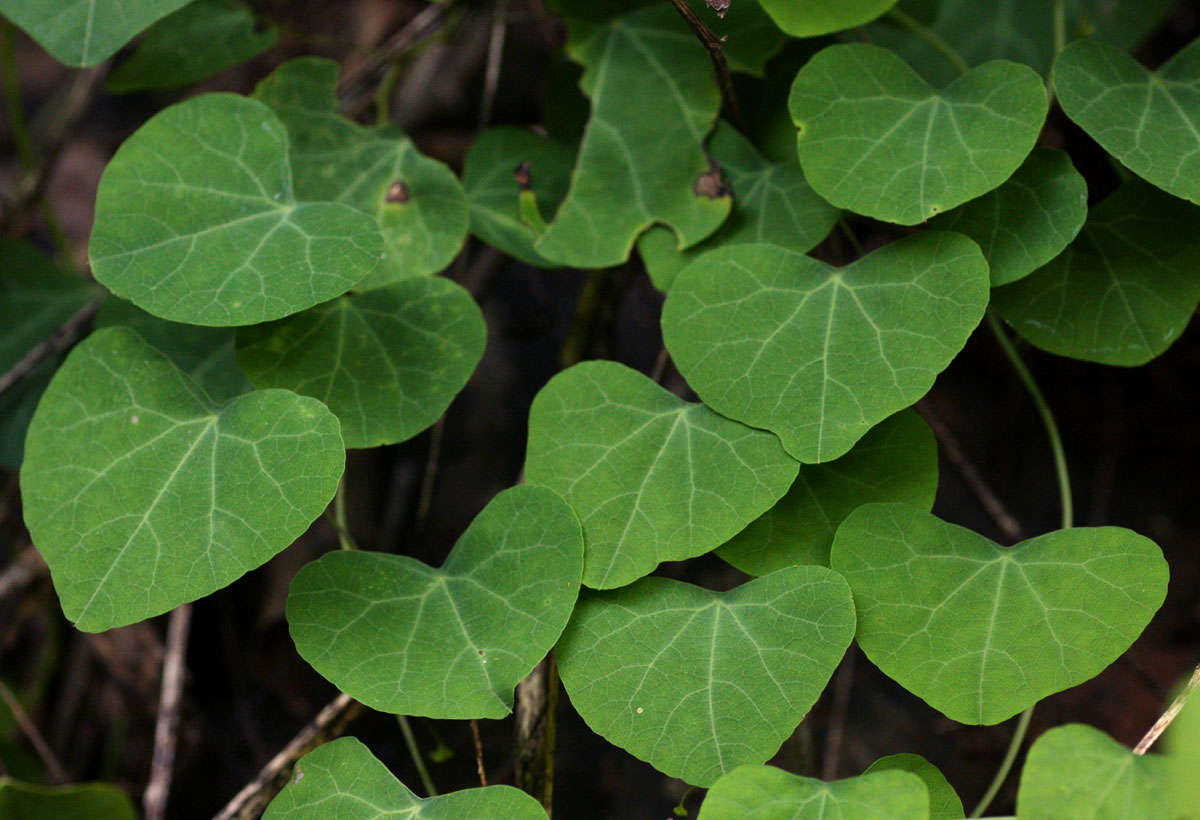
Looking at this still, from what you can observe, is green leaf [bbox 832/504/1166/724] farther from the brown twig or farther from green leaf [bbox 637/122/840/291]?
the brown twig

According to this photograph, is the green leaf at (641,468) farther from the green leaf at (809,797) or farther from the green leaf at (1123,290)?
the green leaf at (1123,290)

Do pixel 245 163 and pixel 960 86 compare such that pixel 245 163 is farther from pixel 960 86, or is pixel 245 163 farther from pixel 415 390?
pixel 960 86

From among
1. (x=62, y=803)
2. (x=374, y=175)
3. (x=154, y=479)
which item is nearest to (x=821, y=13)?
(x=374, y=175)

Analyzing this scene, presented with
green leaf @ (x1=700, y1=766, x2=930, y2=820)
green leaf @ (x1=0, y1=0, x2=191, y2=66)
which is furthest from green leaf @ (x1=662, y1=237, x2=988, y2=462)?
green leaf @ (x1=0, y1=0, x2=191, y2=66)

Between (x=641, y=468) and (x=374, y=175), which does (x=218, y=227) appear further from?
(x=641, y=468)

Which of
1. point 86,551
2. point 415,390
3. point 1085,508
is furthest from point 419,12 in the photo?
point 1085,508

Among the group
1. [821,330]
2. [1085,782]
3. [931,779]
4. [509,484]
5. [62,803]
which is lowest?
[62,803]
